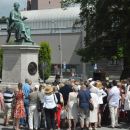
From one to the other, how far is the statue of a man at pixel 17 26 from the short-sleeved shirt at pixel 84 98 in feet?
33.0

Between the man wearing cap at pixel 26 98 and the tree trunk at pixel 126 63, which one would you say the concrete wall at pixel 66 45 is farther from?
the man wearing cap at pixel 26 98

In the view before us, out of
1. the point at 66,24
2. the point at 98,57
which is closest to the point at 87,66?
the point at 66,24

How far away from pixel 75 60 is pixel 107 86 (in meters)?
79.7

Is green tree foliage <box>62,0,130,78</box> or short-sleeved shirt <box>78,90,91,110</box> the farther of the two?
green tree foliage <box>62,0,130,78</box>

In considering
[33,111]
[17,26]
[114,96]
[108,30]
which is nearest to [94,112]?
[114,96]

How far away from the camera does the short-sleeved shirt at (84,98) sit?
19.1 m

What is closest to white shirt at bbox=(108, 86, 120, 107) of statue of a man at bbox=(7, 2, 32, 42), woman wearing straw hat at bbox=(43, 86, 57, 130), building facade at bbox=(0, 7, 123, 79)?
woman wearing straw hat at bbox=(43, 86, 57, 130)

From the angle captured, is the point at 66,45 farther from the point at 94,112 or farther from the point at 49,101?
the point at 49,101

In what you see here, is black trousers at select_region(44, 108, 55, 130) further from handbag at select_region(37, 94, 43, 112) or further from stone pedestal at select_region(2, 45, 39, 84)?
stone pedestal at select_region(2, 45, 39, 84)

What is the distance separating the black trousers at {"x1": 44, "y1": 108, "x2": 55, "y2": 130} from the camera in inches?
754

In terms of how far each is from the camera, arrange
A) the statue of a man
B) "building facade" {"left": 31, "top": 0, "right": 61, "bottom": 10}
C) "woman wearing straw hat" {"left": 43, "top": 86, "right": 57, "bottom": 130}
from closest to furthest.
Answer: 1. "woman wearing straw hat" {"left": 43, "top": 86, "right": 57, "bottom": 130}
2. the statue of a man
3. "building facade" {"left": 31, "top": 0, "right": 61, "bottom": 10}

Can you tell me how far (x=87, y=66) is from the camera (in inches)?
3949

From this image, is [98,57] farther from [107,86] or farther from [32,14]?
[32,14]

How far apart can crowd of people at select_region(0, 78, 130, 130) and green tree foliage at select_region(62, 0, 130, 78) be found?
48.9ft
